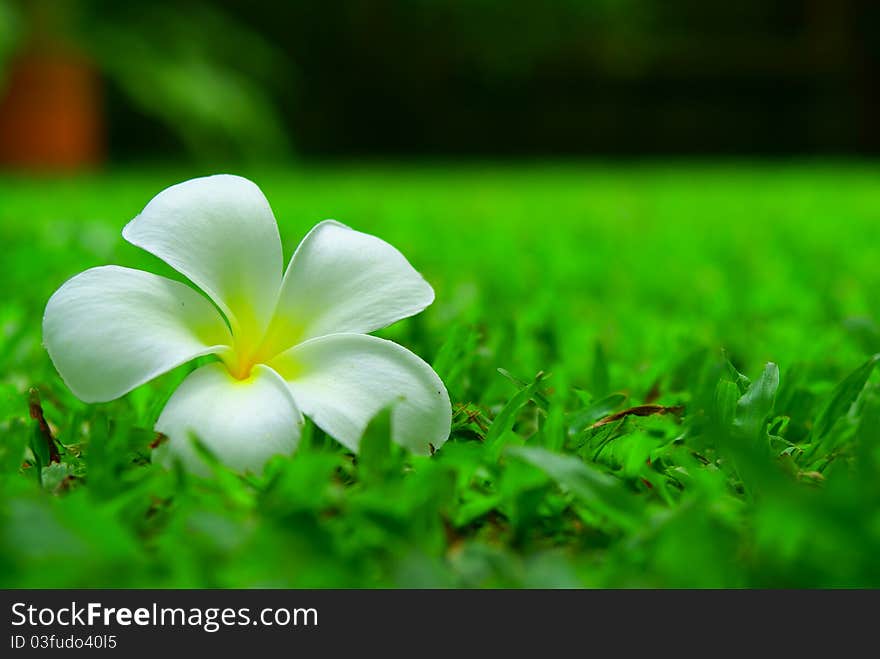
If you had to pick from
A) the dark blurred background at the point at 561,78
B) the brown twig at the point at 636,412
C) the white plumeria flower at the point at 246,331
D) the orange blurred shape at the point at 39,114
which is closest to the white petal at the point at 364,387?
the white plumeria flower at the point at 246,331

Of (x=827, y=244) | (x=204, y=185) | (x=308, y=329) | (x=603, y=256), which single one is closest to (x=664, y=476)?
(x=308, y=329)

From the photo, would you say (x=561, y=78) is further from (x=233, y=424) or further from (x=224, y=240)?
(x=233, y=424)

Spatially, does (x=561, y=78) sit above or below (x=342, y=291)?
below

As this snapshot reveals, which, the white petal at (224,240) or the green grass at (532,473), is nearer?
the green grass at (532,473)

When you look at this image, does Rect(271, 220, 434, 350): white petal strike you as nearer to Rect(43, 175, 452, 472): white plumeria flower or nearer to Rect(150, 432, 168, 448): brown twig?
Rect(43, 175, 452, 472): white plumeria flower

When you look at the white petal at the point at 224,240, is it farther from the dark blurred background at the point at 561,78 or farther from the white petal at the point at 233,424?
the dark blurred background at the point at 561,78

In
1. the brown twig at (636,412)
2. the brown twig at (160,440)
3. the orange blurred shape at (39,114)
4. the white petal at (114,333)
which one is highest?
the white petal at (114,333)

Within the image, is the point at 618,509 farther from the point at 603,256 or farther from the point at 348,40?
the point at 348,40

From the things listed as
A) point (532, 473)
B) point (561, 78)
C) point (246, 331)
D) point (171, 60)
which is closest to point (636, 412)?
point (532, 473)
